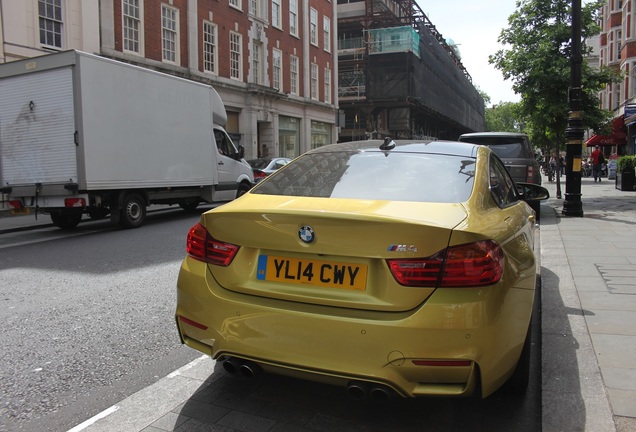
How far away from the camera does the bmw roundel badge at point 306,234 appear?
2.62m

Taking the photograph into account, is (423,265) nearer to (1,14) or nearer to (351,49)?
(1,14)

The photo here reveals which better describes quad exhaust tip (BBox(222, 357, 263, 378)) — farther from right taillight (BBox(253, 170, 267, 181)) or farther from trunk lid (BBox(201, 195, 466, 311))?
right taillight (BBox(253, 170, 267, 181))

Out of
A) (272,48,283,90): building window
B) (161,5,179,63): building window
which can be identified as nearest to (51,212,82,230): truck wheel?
(161,5,179,63): building window

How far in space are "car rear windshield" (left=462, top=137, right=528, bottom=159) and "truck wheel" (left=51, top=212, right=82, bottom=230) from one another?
345 inches

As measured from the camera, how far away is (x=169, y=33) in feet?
74.1

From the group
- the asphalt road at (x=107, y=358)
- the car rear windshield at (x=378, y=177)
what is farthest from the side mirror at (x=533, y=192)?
the car rear windshield at (x=378, y=177)

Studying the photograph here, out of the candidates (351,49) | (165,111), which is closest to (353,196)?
(165,111)

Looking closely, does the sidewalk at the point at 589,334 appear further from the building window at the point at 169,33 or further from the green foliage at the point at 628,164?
the building window at the point at 169,33

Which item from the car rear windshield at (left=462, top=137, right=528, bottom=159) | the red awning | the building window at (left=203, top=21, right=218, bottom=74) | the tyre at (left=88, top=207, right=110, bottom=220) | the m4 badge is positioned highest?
the building window at (left=203, top=21, right=218, bottom=74)

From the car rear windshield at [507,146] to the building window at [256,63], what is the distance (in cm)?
1889

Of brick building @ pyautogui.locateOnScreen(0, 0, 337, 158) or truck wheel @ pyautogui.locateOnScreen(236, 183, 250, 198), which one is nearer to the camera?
truck wheel @ pyautogui.locateOnScreen(236, 183, 250, 198)

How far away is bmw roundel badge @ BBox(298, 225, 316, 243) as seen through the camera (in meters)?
2.62

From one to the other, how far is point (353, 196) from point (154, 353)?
2.08 metres

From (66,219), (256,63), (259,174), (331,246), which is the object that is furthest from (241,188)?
(256,63)
